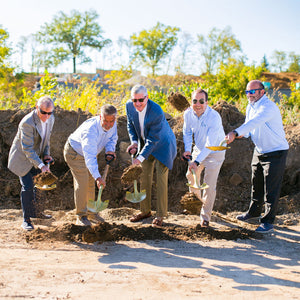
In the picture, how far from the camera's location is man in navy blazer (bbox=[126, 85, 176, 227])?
5102 mm

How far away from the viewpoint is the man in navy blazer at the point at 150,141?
5102mm

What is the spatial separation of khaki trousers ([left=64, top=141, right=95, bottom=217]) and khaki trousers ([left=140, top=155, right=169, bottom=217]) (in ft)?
2.77

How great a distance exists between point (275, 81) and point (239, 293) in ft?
128

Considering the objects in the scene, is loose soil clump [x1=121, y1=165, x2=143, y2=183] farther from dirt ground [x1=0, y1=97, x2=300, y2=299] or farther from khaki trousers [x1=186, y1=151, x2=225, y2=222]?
khaki trousers [x1=186, y1=151, x2=225, y2=222]

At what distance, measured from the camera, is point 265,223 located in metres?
5.55

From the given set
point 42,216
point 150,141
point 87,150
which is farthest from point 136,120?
point 42,216

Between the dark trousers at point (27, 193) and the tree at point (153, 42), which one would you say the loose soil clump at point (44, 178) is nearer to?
the dark trousers at point (27, 193)

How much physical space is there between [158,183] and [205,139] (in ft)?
2.99

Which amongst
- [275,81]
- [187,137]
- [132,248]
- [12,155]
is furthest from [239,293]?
[275,81]

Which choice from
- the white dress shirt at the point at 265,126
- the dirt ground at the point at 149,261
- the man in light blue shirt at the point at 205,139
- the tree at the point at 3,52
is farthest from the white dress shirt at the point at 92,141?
the tree at the point at 3,52

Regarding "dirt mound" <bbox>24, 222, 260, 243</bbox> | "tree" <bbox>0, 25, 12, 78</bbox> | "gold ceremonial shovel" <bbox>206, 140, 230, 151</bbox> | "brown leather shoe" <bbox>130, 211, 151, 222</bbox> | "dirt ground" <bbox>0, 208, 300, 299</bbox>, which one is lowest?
"dirt ground" <bbox>0, 208, 300, 299</bbox>

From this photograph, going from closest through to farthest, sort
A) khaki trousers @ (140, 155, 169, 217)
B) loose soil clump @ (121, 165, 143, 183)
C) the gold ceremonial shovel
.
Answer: the gold ceremonial shovel, loose soil clump @ (121, 165, 143, 183), khaki trousers @ (140, 155, 169, 217)

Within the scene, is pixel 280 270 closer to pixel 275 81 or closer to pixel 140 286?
pixel 140 286

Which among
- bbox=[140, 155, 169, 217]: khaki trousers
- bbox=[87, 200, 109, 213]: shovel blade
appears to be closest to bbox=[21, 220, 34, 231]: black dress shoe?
bbox=[87, 200, 109, 213]: shovel blade
